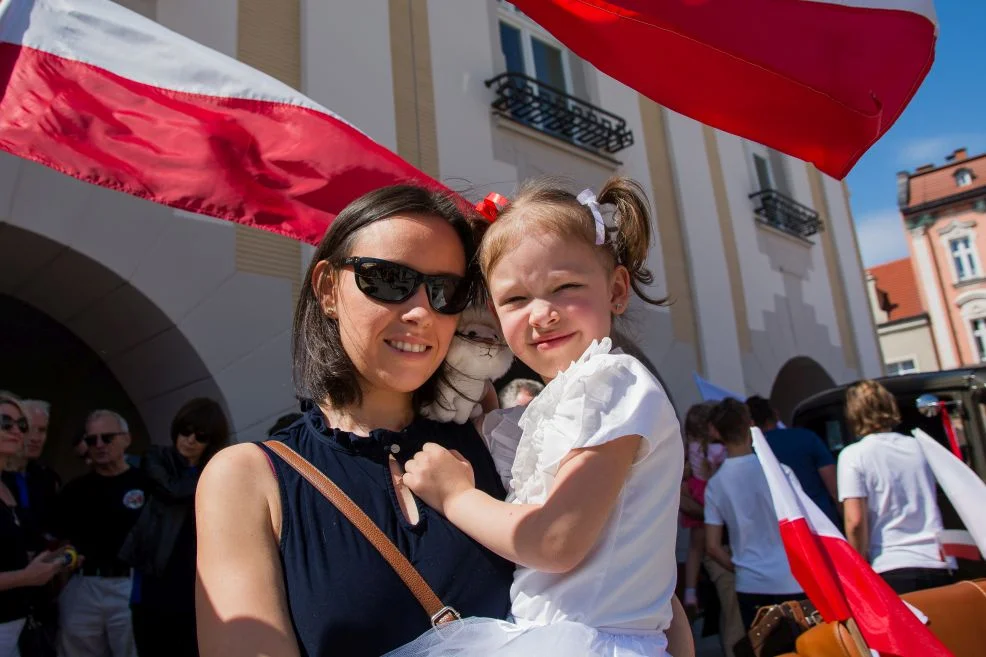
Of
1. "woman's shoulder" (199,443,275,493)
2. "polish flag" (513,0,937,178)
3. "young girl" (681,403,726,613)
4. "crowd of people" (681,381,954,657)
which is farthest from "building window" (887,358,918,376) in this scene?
"woman's shoulder" (199,443,275,493)

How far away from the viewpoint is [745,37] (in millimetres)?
2250

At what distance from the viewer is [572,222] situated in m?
1.68

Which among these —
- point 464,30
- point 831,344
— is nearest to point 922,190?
point 831,344

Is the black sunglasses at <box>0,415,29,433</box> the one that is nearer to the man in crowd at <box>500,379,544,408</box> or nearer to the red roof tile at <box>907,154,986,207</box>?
the man in crowd at <box>500,379,544,408</box>

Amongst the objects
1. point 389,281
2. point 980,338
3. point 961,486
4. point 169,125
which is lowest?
point 961,486

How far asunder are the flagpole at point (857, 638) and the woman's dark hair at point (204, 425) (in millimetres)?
3167

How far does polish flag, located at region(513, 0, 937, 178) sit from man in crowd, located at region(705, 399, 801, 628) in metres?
2.50

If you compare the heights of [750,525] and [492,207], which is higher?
[492,207]

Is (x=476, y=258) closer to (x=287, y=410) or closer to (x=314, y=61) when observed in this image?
(x=287, y=410)

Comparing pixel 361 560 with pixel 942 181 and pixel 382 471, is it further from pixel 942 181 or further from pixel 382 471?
pixel 942 181

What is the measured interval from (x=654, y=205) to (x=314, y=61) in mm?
4651

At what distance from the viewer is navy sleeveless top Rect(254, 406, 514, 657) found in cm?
127

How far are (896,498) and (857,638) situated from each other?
70.1 inches

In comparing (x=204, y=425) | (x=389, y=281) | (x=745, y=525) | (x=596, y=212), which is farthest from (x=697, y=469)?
(x=389, y=281)
